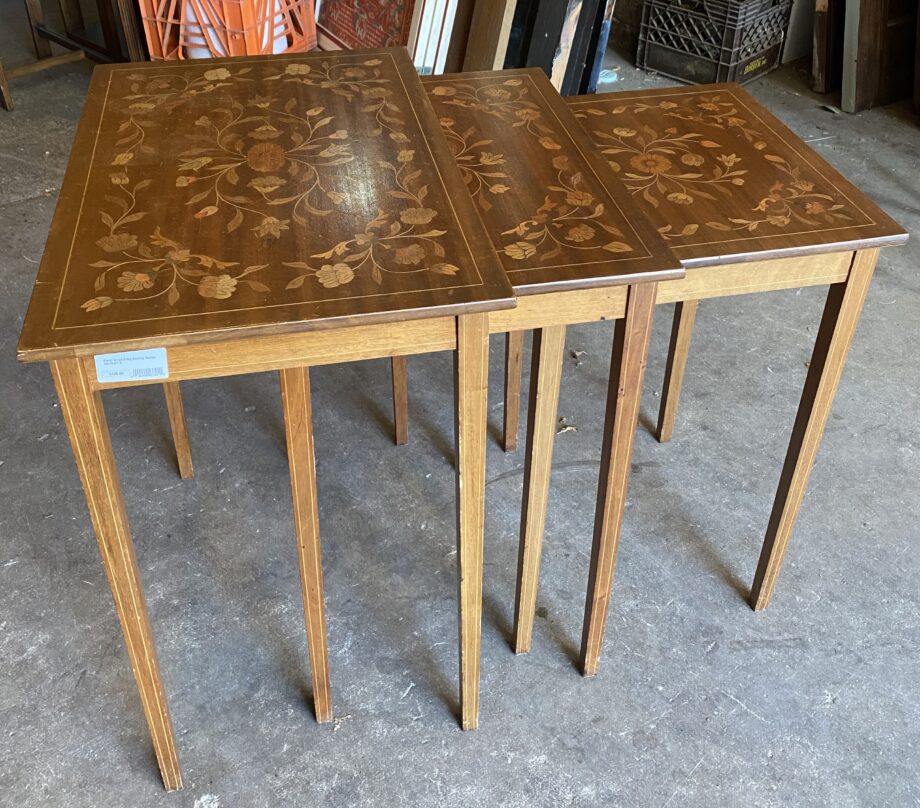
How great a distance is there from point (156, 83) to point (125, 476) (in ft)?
2.77

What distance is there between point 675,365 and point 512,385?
0.36m

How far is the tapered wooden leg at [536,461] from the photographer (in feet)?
4.56

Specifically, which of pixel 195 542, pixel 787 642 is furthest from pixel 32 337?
pixel 787 642

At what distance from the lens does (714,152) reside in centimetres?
153

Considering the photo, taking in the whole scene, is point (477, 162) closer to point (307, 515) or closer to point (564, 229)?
point (564, 229)

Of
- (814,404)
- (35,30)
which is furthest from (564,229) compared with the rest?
(35,30)

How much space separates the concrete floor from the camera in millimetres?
1491

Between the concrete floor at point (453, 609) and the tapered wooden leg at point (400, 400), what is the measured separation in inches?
2.0

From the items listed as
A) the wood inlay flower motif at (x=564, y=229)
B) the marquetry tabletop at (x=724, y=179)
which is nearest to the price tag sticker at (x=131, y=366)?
the wood inlay flower motif at (x=564, y=229)

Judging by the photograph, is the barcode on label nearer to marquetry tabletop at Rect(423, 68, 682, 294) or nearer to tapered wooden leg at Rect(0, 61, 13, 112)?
marquetry tabletop at Rect(423, 68, 682, 294)

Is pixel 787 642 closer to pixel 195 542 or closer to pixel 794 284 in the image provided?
pixel 794 284

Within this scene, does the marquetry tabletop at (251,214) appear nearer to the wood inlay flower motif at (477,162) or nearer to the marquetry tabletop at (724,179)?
the wood inlay flower motif at (477,162)

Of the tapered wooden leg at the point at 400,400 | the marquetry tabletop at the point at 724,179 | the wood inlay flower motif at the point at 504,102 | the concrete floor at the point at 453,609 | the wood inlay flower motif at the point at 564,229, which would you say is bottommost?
the concrete floor at the point at 453,609

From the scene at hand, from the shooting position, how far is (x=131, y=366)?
1.06 metres
